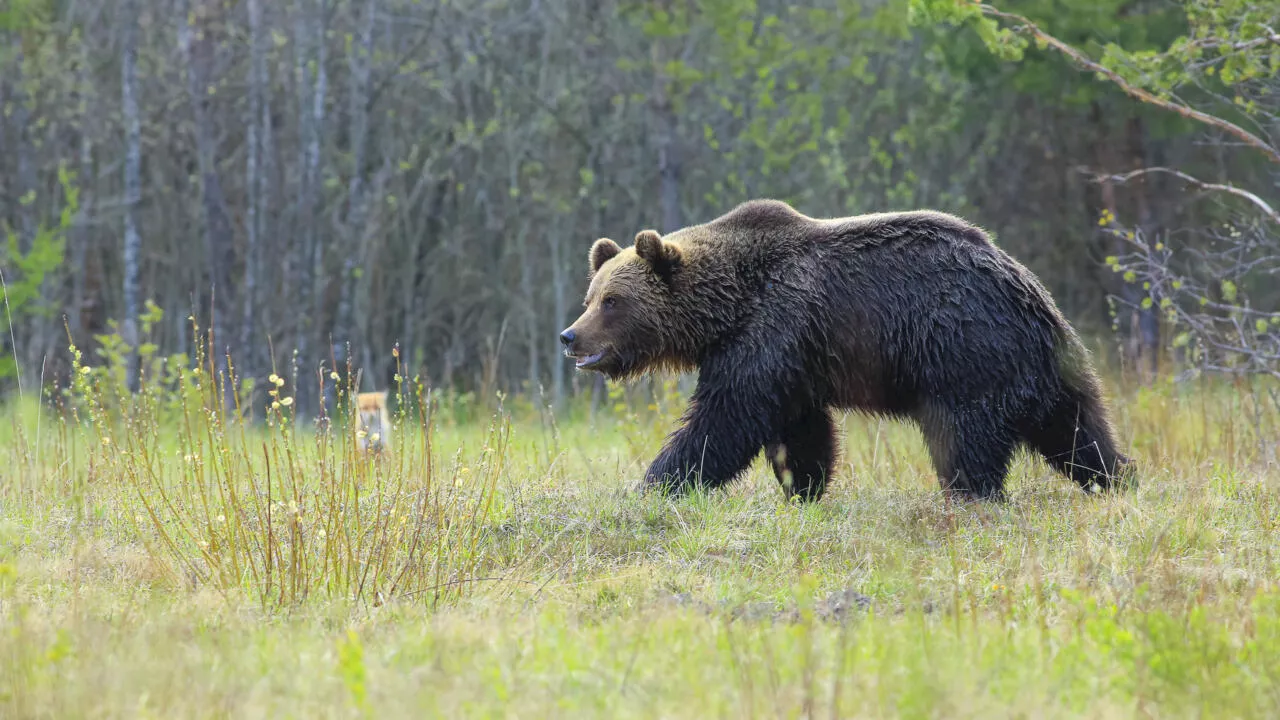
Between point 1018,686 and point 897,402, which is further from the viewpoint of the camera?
point 897,402

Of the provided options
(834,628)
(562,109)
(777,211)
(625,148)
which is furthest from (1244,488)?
(625,148)

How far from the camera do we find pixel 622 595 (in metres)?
5.16

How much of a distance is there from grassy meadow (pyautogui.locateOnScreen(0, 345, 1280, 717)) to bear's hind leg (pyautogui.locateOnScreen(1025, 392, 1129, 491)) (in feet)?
0.47

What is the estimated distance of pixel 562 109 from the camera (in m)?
21.5

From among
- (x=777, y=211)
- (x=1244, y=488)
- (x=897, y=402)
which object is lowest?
(x=1244, y=488)

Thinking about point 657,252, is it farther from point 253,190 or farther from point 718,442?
point 253,190

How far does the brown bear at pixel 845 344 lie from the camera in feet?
21.2

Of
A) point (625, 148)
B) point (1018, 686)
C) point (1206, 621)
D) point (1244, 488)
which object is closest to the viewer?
point (1018, 686)

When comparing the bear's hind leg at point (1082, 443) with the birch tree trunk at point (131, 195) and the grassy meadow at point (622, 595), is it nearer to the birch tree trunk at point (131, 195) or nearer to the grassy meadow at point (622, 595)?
the grassy meadow at point (622, 595)

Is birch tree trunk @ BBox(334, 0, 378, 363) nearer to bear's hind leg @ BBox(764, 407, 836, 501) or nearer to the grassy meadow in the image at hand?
the grassy meadow

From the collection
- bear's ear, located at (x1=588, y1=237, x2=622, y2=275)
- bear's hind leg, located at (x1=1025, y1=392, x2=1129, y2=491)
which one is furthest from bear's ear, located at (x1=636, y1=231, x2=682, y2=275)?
bear's hind leg, located at (x1=1025, y1=392, x2=1129, y2=491)

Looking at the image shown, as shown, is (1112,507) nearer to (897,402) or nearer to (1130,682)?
(897,402)

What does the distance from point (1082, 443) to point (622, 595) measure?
9.62 feet

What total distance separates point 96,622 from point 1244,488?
5605 millimetres
